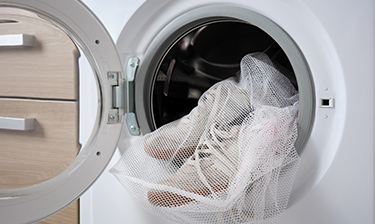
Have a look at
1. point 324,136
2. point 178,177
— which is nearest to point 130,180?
point 178,177

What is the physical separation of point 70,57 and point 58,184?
0.28 m

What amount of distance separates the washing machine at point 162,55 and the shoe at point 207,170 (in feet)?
0.45

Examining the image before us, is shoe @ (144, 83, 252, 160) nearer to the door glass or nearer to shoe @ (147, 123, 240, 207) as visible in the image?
shoe @ (147, 123, 240, 207)

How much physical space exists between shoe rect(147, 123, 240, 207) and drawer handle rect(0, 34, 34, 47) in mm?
393

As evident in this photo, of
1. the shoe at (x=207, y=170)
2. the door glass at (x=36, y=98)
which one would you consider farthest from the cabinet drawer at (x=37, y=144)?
the shoe at (x=207, y=170)

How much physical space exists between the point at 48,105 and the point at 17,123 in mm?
71

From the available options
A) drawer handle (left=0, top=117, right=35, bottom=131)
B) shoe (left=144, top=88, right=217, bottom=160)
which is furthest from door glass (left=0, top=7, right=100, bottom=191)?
shoe (left=144, top=88, right=217, bottom=160)

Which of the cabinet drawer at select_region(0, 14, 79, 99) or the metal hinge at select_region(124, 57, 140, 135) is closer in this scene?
the cabinet drawer at select_region(0, 14, 79, 99)

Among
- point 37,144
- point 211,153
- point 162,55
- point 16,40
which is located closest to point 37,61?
point 16,40

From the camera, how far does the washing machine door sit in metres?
0.54

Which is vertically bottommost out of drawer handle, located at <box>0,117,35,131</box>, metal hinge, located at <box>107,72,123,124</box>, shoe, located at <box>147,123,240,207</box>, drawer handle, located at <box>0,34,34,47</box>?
shoe, located at <box>147,123,240,207</box>

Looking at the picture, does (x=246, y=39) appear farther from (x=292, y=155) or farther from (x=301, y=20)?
(x=292, y=155)

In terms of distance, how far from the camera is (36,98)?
620mm

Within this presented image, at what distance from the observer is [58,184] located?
0.56m
